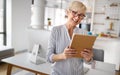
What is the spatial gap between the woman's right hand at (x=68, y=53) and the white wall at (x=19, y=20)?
4.11m

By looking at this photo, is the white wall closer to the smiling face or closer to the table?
the table

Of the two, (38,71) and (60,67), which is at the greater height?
(60,67)

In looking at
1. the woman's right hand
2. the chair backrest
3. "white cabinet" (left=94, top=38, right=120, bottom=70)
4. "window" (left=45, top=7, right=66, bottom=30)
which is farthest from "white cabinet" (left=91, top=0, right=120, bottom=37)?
the woman's right hand

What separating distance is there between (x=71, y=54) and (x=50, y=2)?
17.1 feet

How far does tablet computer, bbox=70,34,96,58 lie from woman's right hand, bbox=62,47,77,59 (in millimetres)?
26

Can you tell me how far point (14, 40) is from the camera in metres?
5.10

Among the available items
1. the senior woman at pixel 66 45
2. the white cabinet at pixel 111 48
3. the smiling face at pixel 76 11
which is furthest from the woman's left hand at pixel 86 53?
the white cabinet at pixel 111 48

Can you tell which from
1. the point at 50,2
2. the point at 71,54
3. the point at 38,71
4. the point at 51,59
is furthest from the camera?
the point at 50,2

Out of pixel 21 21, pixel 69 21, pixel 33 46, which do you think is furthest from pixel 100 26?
pixel 69 21

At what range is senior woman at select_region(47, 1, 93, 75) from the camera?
116 centimetres

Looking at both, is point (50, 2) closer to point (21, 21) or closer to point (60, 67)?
point (21, 21)

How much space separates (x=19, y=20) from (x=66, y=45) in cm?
426

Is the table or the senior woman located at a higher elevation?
the senior woman

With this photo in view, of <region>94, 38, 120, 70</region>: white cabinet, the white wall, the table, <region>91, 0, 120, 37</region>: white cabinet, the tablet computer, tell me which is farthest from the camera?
the white wall
